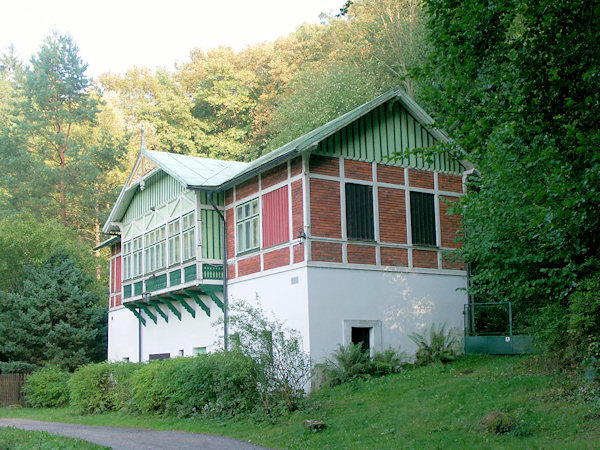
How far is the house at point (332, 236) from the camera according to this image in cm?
1895

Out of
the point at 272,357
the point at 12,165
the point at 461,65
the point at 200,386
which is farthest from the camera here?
the point at 12,165

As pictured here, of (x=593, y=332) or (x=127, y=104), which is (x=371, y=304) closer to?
(x=593, y=332)

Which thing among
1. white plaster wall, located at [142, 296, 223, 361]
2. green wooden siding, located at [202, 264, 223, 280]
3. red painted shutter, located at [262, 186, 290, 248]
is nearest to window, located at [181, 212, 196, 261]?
green wooden siding, located at [202, 264, 223, 280]

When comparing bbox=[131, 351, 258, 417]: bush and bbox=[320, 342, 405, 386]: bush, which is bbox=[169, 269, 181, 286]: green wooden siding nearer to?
bbox=[131, 351, 258, 417]: bush

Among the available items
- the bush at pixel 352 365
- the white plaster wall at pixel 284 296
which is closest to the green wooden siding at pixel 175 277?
the white plaster wall at pixel 284 296

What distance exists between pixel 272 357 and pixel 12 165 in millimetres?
31779

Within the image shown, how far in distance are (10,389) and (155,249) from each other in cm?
910

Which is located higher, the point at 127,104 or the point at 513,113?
the point at 127,104

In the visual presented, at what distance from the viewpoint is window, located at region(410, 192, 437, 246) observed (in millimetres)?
21031

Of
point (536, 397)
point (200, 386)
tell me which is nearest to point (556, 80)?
point (536, 397)

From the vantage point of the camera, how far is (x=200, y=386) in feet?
58.3

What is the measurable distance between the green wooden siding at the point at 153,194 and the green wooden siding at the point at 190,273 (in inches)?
116

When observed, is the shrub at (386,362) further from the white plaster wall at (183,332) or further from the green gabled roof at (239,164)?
the green gabled roof at (239,164)

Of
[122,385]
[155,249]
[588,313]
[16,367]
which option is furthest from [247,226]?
[16,367]
